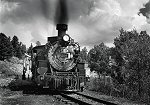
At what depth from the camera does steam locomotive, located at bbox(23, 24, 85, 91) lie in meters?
13.1

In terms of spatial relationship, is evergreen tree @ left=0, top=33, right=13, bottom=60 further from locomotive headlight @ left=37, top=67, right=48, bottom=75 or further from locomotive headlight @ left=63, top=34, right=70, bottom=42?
locomotive headlight @ left=37, top=67, right=48, bottom=75

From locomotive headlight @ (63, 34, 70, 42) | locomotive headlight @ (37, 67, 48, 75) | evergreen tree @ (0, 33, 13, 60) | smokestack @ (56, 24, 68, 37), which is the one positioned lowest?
locomotive headlight @ (37, 67, 48, 75)

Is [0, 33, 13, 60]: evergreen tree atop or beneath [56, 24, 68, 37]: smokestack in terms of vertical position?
atop

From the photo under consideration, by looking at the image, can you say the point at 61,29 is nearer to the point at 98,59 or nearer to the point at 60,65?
the point at 60,65

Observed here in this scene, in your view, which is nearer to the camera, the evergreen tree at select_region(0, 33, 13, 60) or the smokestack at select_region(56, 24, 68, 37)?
the smokestack at select_region(56, 24, 68, 37)

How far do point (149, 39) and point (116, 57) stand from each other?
10232 mm

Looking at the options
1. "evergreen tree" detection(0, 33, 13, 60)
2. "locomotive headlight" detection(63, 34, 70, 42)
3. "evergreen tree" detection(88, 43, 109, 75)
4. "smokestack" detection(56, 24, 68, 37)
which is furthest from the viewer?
"evergreen tree" detection(0, 33, 13, 60)

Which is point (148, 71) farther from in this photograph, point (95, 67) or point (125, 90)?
point (95, 67)

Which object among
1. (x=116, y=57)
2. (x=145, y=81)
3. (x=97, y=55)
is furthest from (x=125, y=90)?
(x=97, y=55)

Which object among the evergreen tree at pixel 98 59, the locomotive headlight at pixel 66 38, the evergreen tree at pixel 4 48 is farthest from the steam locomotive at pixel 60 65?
the evergreen tree at pixel 4 48

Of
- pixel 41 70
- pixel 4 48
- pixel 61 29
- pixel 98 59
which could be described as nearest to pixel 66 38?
pixel 61 29

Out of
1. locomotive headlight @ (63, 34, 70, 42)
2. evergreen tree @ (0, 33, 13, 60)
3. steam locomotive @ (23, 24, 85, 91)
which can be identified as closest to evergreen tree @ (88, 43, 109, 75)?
evergreen tree @ (0, 33, 13, 60)

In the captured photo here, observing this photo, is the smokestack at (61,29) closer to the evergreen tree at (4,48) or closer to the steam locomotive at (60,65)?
the steam locomotive at (60,65)

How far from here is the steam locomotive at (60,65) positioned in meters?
13.1
